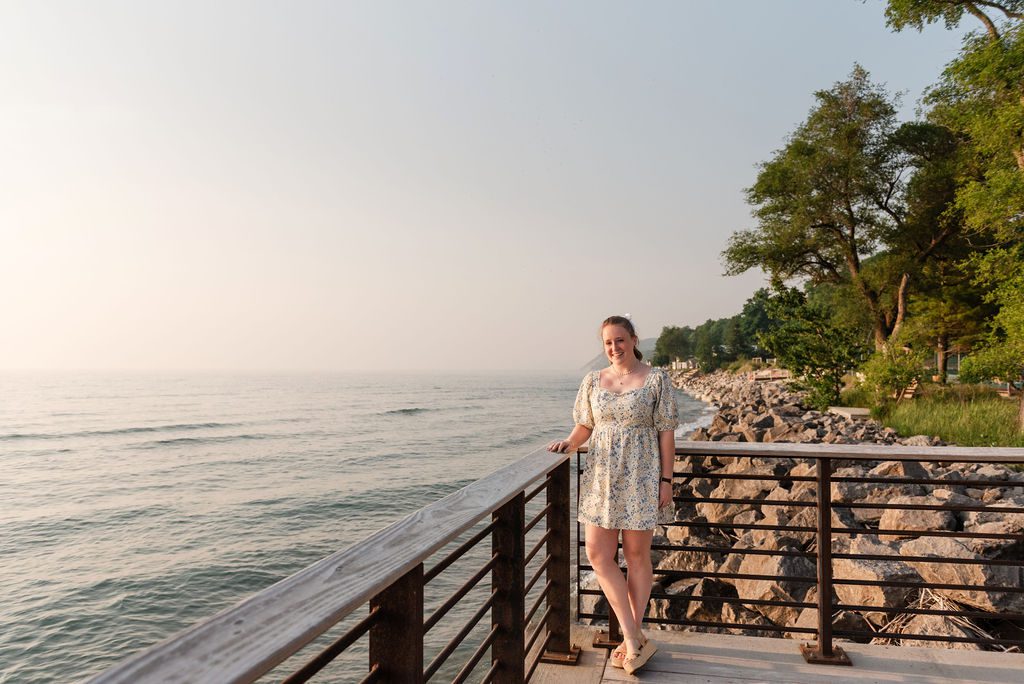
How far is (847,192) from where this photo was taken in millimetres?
21297

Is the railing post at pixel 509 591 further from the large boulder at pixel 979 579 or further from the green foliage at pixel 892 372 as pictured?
the green foliage at pixel 892 372

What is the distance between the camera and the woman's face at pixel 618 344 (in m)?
2.99

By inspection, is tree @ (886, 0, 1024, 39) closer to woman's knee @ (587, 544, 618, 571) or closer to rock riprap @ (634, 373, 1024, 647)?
rock riprap @ (634, 373, 1024, 647)

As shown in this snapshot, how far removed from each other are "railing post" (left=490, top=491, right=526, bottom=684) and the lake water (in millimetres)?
4570

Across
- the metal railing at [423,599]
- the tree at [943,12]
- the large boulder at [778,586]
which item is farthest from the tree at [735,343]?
the metal railing at [423,599]

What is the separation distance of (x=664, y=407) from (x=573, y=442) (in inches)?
17.2

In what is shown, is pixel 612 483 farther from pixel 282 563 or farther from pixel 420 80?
pixel 420 80

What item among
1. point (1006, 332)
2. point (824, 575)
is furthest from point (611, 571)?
point (1006, 332)

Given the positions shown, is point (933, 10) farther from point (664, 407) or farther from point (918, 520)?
point (664, 407)

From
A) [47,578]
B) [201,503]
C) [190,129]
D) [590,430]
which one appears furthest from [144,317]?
[590,430]

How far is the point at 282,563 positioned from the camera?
10578 mm

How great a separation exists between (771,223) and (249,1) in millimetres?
17560

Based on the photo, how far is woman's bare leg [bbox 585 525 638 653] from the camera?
2904 mm

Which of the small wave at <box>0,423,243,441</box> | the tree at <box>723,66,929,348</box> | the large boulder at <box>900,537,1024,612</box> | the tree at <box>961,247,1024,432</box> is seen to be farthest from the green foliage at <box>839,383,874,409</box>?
the small wave at <box>0,423,243,441</box>
